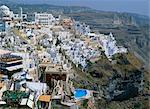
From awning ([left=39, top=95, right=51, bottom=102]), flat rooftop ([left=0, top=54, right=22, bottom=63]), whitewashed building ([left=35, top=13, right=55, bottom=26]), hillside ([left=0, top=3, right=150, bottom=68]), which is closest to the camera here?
awning ([left=39, top=95, right=51, bottom=102])

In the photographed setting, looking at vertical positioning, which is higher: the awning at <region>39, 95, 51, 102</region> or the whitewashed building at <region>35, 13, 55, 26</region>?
the awning at <region>39, 95, 51, 102</region>

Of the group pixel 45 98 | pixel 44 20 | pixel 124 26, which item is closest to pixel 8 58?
pixel 45 98

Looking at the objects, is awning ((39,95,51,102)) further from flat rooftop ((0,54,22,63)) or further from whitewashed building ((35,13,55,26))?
whitewashed building ((35,13,55,26))

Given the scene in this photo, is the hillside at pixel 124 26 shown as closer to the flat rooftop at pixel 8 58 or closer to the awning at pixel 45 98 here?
the flat rooftop at pixel 8 58

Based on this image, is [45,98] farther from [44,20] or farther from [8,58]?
[44,20]

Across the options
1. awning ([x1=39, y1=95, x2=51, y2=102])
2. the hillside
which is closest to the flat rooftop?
awning ([x1=39, y1=95, x2=51, y2=102])

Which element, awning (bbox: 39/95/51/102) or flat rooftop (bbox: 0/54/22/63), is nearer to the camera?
awning (bbox: 39/95/51/102)

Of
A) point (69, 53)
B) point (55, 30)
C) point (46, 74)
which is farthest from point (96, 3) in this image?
point (46, 74)

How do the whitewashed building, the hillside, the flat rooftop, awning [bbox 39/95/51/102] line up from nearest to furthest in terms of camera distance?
awning [bbox 39/95/51/102], the flat rooftop, the whitewashed building, the hillside

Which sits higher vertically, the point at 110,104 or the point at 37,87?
the point at 37,87

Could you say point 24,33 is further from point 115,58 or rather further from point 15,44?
point 115,58

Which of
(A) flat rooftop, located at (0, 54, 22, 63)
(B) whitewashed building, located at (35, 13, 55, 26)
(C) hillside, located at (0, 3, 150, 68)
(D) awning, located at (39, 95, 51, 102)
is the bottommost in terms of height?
(C) hillside, located at (0, 3, 150, 68)
